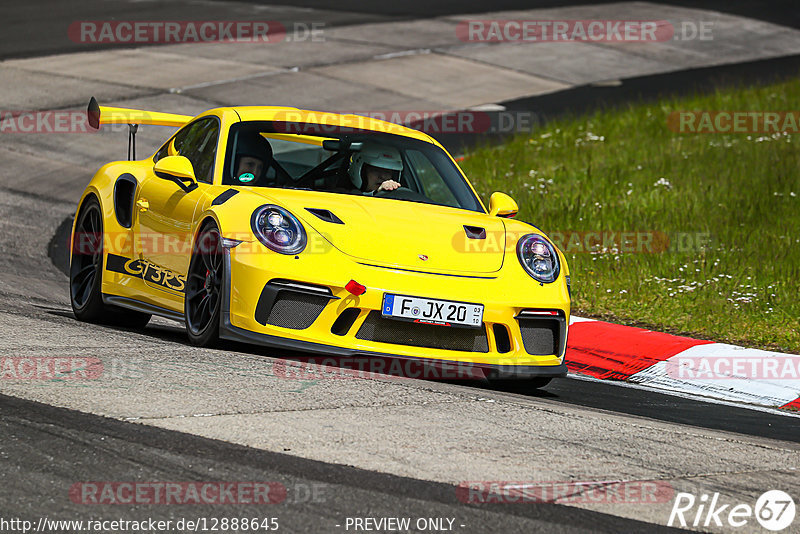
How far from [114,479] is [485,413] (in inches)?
72.7

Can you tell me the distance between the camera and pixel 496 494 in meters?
4.29

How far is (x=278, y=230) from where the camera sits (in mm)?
6367

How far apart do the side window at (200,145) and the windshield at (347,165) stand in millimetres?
126

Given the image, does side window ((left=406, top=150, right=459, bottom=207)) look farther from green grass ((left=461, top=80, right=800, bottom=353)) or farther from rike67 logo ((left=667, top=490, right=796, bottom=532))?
rike67 logo ((left=667, top=490, right=796, bottom=532))

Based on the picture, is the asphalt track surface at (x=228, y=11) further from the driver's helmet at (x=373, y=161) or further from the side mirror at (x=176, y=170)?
the side mirror at (x=176, y=170)

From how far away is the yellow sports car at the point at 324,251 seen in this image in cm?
623

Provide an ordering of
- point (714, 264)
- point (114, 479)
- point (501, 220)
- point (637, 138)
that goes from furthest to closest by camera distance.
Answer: point (637, 138), point (714, 264), point (501, 220), point (114, 479)

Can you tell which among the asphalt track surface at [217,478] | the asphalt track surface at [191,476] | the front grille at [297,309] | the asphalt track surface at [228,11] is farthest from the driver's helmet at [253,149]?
the asphalt track surface at [228,11]

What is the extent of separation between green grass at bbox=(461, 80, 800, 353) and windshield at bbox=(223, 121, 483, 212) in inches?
81.5

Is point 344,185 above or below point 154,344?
above

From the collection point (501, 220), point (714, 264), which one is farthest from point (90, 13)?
point (501, 220)

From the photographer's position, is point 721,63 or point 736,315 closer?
point 736,315

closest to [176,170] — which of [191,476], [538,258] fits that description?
[538,258]

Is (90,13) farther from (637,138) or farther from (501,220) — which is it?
(501,220)
